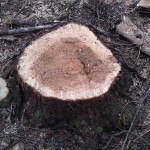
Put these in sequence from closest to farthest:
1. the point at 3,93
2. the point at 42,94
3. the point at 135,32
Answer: the point at 42,94
the point at 3,93
the point at 135,32

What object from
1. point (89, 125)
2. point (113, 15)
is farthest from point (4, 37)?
point (89, 125)

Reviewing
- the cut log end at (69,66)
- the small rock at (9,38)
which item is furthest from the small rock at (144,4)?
the small rock at (9,38)

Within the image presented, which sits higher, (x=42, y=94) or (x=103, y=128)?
(x=42, y=94)

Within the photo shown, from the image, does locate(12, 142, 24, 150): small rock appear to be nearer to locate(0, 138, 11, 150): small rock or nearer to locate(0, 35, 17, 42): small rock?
locate(0, 138, 11, 150): small rock

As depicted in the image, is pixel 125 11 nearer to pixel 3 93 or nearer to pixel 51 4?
pixel 51 4

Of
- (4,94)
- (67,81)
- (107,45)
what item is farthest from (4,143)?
(107,45)

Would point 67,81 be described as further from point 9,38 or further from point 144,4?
point 144,4

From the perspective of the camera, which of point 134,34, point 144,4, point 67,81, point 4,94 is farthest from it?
point 144,4

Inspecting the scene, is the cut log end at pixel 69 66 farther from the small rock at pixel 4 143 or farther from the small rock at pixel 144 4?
the small rock at pixel 144 4
